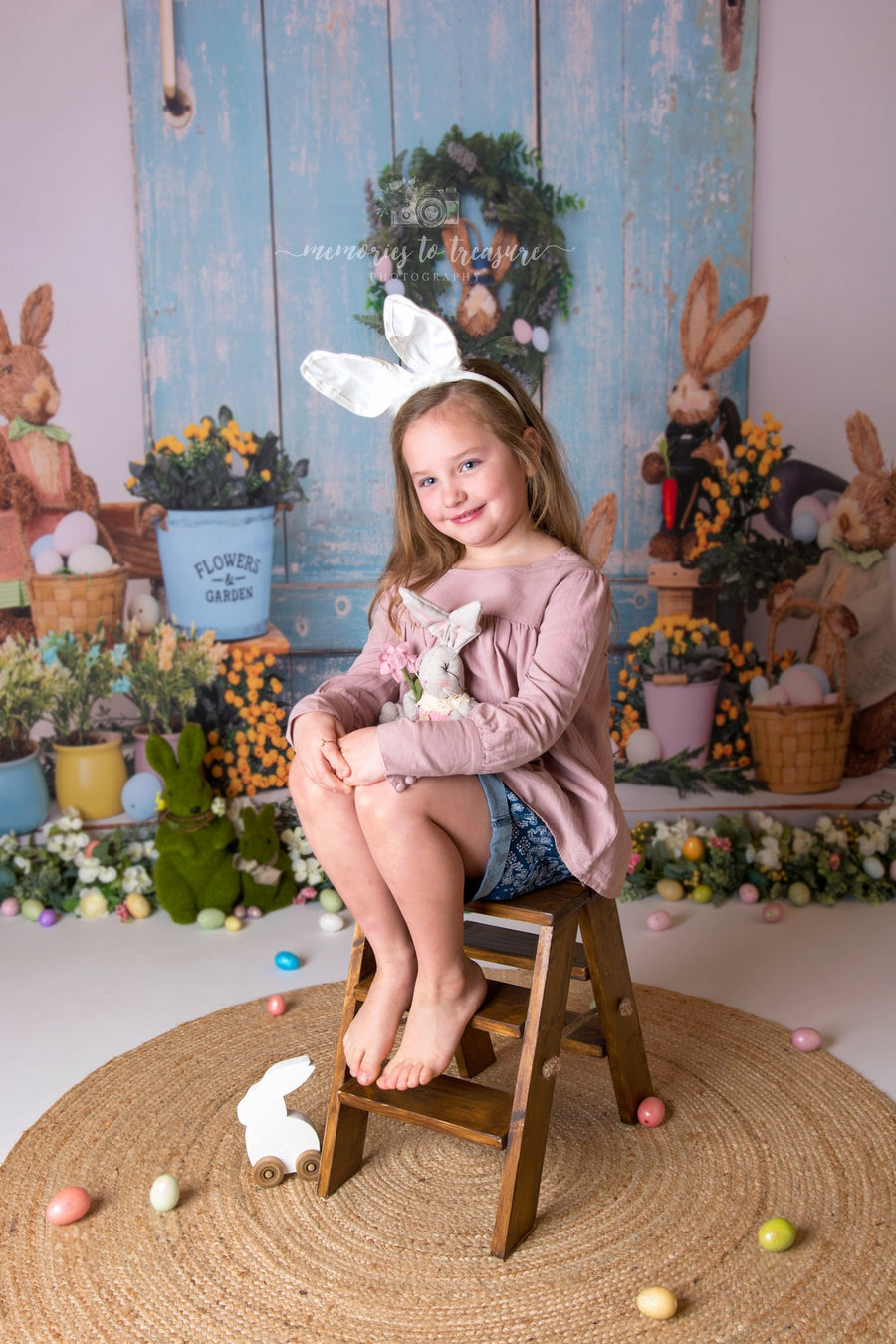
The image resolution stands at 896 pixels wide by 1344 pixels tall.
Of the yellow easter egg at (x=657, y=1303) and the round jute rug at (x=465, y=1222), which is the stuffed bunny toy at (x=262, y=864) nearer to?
the round jute rug at (x=465, y=1222)

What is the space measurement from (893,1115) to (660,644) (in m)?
1.45

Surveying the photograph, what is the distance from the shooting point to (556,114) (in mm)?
2898

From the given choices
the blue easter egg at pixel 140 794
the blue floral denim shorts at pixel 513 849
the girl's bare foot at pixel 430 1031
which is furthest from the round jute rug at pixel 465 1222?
the blue easter egg at pixel 140 794

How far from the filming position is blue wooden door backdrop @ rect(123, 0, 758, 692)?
2867 mm

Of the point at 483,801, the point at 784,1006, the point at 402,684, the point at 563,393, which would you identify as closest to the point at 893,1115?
the point at 784,1006

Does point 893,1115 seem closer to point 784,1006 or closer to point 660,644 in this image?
point 784,1006

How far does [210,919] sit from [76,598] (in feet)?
2.96

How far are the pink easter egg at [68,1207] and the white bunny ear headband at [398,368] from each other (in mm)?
1253

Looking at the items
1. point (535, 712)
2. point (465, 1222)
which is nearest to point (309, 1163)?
point (465, 1222)

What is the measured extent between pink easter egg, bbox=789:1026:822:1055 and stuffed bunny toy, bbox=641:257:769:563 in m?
1.35

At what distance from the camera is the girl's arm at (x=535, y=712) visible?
154 centimetres

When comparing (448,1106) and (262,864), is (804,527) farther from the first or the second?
(448,1106)

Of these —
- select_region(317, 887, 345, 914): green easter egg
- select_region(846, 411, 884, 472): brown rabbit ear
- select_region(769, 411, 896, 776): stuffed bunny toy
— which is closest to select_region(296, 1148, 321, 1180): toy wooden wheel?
select_region(317, 887, 345, 914): green easter egg

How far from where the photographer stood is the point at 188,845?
113 inches
